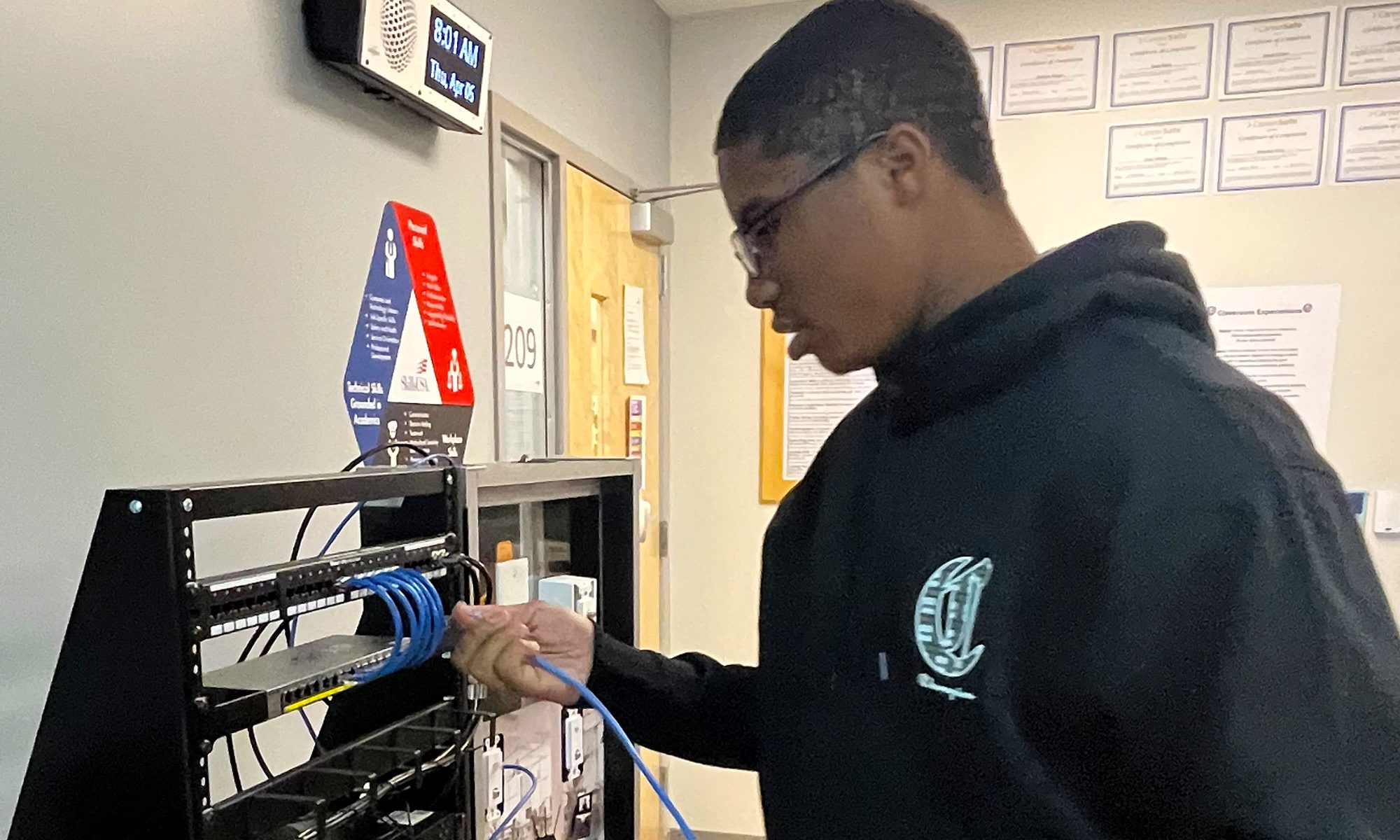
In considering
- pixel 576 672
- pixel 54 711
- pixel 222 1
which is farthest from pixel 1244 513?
pixel 222 1

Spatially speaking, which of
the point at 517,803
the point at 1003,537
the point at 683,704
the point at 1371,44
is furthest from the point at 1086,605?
the point at 1371,44

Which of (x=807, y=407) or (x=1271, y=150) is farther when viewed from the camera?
(x=807, y=407)

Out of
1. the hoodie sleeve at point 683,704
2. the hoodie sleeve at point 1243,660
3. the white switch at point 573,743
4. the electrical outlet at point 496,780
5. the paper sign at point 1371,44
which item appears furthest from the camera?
the paper sign at point 1371,44

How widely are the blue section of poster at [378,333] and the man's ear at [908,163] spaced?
3.01 feet

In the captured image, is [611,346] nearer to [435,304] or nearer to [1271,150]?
[435,304]

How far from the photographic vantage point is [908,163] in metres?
0.77

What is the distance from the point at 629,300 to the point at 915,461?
189 cm

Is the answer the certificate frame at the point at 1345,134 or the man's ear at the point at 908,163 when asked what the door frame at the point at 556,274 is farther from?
the certificate frame at the point at 1345,134

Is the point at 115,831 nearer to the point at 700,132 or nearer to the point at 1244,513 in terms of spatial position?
the point at 1244,513

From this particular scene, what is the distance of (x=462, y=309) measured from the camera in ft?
5.65

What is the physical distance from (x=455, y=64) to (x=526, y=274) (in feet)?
1.99

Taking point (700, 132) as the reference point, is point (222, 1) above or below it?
below

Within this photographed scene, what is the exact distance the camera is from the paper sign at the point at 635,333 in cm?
256

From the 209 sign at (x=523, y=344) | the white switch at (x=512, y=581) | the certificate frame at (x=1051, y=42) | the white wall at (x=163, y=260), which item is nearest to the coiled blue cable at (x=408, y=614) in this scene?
the white wall at (x=163, y=260)
